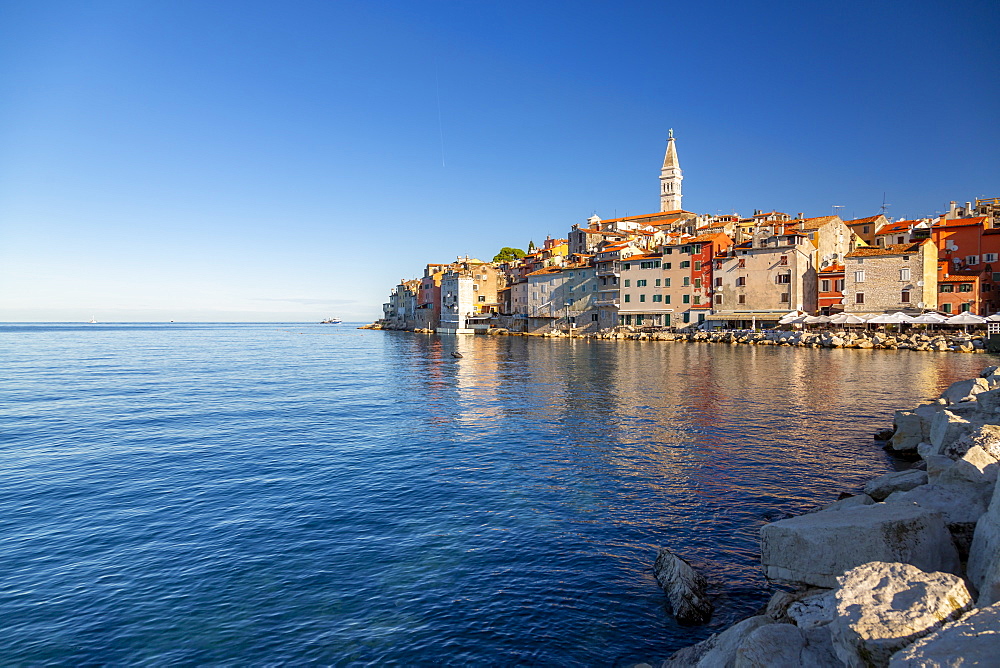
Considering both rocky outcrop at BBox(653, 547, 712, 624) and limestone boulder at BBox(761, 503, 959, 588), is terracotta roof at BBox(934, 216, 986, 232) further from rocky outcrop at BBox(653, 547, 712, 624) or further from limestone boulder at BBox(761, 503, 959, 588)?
limestone boulder at BBox(761, 503, 959, 588)

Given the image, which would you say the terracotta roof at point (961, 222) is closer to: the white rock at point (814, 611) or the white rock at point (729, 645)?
the white rock at point (729, 645)

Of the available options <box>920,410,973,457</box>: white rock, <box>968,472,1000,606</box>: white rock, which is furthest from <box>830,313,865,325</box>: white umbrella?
<box>968,472,1000,606</box>: white rock

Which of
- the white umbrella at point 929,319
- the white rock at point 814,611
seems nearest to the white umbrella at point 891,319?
the white umbrella at point 929,319

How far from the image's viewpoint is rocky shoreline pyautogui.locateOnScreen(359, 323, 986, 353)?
56.3 meters

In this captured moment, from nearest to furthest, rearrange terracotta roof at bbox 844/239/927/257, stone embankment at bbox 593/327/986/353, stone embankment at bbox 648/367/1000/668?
stone embankment at bbox 648/367/1000/668 < stone embankment at bbox 593/327/986/353 < terracotta roof at bbox 844/239/927/257

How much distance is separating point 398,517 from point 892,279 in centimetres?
7138

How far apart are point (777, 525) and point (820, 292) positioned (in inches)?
2973

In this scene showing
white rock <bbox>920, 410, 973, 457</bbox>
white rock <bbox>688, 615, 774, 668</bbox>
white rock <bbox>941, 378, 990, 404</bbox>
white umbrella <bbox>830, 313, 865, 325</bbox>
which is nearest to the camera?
white rock <bbox>688, 615, 774, 668</bbox>

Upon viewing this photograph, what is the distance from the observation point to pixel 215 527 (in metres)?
13.3

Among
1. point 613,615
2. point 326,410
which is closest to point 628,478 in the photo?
point 613,615

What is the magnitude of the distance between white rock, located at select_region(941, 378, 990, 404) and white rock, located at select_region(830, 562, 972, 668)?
17.8 meters

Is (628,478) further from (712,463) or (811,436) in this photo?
(811,436)

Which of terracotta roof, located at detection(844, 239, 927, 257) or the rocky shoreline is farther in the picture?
terracotta roof, located at detection(844, 239, 927, 257)

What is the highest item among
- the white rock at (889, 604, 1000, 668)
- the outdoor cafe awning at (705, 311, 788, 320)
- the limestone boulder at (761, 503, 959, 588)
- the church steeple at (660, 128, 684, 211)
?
the church steeple at (660, 128, 684, 211)
